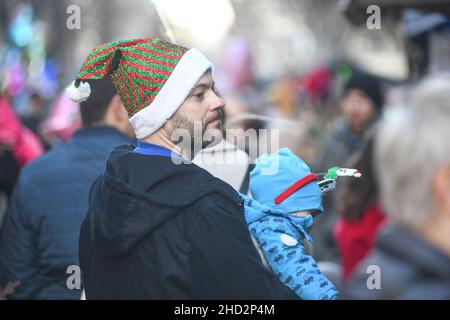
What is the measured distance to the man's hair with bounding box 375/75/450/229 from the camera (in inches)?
92.3

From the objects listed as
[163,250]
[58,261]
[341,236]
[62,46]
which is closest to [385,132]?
[163,250]

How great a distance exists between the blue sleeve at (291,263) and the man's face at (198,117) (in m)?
0.33

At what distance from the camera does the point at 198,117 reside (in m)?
3.02

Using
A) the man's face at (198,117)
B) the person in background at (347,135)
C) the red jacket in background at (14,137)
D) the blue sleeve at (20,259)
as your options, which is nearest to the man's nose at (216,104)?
the man's face at (198,117)

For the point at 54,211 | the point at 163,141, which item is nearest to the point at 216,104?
the point at 163,141

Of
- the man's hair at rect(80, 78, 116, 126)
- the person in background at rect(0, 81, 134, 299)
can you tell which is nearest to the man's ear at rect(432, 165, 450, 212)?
the person in background at rect(0, 81, 134, 299)

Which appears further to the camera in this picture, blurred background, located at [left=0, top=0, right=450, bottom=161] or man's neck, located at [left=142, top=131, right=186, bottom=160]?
blurred background, located at [left=0, top=0, right=450, bottom=161]

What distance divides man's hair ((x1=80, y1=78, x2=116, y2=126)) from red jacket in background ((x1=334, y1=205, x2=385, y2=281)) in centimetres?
218

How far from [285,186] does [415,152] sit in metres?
0.93

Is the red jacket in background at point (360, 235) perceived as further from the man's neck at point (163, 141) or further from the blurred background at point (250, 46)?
the man's neck at point (163, 141)

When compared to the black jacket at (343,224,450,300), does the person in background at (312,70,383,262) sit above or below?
below

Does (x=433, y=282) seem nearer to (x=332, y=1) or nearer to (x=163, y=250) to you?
(x=163, y=250)

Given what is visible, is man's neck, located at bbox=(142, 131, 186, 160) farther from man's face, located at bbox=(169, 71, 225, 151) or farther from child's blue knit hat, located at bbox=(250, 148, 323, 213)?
child's blue knit hat, located at bbox=(250, 148, 323, 213)

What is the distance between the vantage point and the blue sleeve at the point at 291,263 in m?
2.90
